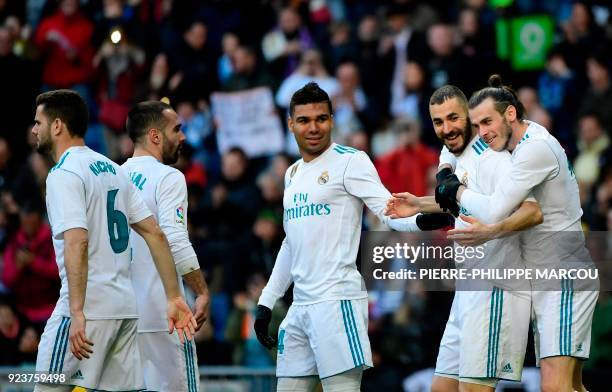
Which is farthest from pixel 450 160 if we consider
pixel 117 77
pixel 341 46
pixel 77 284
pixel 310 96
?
pixel 117 77

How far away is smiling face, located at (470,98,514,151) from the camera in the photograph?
847 cm

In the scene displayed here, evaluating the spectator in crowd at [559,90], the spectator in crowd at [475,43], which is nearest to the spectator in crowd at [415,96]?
the spectator in crowd at [475,43]

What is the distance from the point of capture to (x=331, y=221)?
8625 millimetres

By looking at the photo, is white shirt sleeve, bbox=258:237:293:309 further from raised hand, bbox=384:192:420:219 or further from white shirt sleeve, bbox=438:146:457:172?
white shirt sleeve, bbox=438:146:457:172

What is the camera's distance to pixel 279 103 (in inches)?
605

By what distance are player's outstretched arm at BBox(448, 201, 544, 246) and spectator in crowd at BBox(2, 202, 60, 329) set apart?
259 inches

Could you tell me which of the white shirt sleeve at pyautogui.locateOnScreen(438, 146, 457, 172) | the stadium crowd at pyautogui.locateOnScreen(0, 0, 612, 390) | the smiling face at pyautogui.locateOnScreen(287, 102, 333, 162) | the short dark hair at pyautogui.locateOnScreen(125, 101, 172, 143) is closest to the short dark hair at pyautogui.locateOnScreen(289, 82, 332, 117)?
the smiling face at pyautogui.locateOnScreen(287, 102, 333, 162)

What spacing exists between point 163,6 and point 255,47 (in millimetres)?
1690

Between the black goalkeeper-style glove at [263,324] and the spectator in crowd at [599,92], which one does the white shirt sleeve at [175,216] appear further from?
the spectator in crowd at [599,92]

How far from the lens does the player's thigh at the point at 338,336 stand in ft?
27.6

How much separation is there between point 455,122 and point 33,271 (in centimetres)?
665

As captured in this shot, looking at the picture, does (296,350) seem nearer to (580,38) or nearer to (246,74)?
(580,38)

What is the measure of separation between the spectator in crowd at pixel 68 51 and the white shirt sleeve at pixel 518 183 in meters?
8.95

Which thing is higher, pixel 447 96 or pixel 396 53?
pixel 396 53
